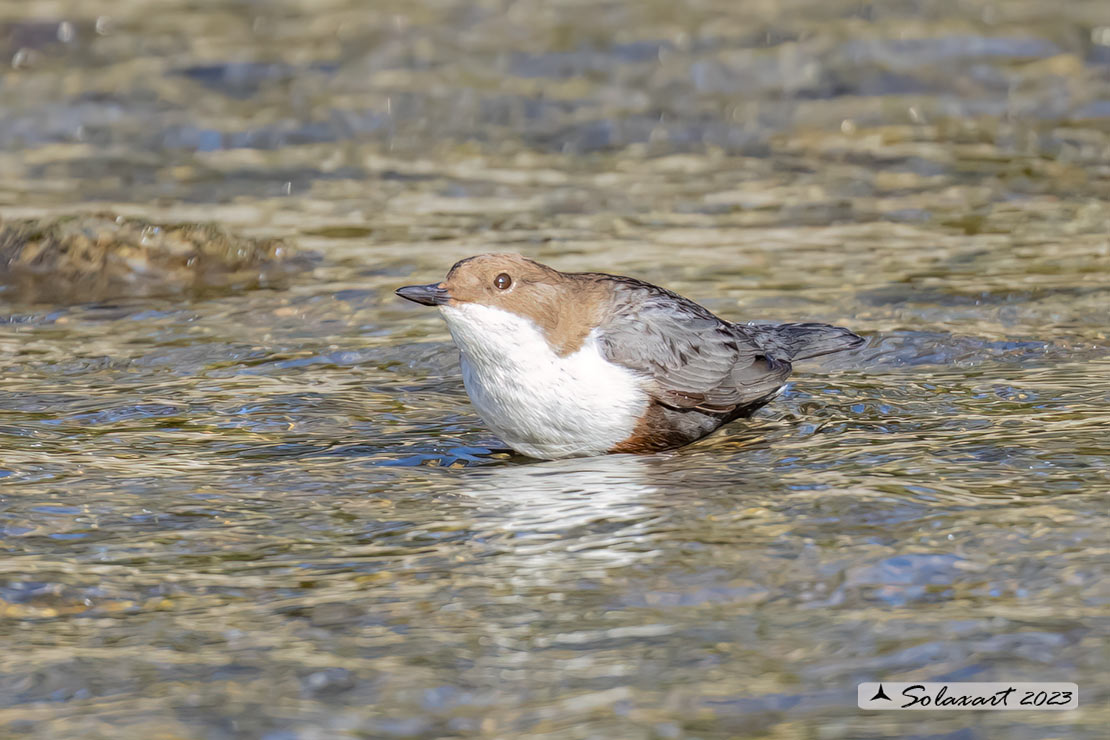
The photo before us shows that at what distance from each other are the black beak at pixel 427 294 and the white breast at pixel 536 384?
0.16 feet

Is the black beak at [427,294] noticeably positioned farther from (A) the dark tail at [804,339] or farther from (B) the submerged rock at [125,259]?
(B) the submerged rock at [125,259]

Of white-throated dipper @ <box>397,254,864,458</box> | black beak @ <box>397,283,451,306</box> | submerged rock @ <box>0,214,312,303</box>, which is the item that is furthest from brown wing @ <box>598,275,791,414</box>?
submerged rock @ <box>0,214,312,303</box>

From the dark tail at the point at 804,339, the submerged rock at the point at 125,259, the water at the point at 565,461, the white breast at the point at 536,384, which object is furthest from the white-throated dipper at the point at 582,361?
the submerged rock at the point at 125,259

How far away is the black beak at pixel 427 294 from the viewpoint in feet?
14.3

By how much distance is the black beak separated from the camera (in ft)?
14.3

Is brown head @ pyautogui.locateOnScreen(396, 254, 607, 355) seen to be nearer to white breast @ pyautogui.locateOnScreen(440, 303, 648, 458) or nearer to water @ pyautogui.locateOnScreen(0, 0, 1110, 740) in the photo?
white breast @ pyautogui.locateOnScreen(440, 303, 648, 458)

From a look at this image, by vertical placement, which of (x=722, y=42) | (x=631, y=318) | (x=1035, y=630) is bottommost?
(x=1035, y=630)

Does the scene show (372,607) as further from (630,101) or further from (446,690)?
(630,101)

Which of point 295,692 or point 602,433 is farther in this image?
point 602,433

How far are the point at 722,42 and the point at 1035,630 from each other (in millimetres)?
11359

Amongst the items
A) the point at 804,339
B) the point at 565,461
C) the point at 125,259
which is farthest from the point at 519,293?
the point at 125,259

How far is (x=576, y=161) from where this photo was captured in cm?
1068

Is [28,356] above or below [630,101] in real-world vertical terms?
below

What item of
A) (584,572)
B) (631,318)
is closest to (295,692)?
(584,572)
